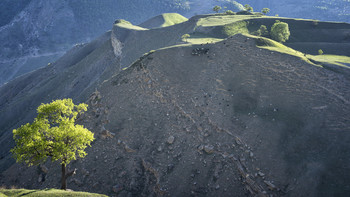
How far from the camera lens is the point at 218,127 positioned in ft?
102

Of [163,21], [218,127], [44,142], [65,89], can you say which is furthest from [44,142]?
[163,21]

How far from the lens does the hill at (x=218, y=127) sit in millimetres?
25516

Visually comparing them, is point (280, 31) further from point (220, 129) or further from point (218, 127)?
point (220, 129)

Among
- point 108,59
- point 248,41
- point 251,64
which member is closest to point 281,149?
point 251,64

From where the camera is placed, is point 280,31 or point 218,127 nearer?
point 218,127

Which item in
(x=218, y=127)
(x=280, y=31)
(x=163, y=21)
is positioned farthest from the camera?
(x=163, y=21)

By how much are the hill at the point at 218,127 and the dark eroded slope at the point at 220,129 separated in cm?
12

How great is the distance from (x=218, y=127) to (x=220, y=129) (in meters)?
0.43

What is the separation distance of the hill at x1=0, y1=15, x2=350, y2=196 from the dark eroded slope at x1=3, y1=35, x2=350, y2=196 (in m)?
0.12

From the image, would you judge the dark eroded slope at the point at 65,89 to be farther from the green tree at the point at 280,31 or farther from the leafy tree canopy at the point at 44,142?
the green tree at the point at 280,31

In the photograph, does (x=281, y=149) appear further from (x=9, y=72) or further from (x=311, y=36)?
(x=9, y=72)

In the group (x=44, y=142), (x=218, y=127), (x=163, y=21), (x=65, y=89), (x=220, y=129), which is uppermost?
(x=44, y=142)

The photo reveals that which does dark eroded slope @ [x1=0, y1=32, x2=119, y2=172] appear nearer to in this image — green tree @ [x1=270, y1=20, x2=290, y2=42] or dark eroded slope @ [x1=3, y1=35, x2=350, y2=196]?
dark eroded slope @ [x1=3, y1=35, x2=350, y2=196]

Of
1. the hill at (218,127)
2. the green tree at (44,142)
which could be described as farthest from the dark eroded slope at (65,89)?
the green tree at (44,142)
